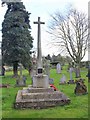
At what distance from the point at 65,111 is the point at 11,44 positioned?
74.7ft

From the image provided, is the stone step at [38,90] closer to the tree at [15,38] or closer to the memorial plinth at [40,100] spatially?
the memorial plinth at [40,100]

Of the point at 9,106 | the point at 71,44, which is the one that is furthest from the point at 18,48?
the point at 9,106

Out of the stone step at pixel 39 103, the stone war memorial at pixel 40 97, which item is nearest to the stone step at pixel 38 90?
the stone war memorial at pixel 40 97

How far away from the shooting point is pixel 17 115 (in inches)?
372

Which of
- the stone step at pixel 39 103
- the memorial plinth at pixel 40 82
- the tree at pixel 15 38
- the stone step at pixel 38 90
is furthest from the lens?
the tree at pixel 15 38

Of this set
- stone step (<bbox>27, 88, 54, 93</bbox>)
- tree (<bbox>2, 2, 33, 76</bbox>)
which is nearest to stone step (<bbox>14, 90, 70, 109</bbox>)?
stone step (<bbox>27, 88, 54, 93</bbox>)

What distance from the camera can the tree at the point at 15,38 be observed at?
103 ft

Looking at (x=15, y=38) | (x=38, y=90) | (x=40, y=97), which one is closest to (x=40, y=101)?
(x=40, y=97)

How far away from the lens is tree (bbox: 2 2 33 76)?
103ft

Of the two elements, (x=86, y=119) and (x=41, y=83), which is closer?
(x=86, y=119)

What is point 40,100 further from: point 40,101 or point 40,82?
point 40,82

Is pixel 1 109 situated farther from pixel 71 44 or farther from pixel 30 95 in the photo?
pixel 71 44

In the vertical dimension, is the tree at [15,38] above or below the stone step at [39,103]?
above

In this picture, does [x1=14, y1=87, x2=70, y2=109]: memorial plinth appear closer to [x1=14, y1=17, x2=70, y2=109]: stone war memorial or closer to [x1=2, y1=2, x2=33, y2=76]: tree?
[x1=14, y1=17, x2=70, y2=109]: stone war memorial
